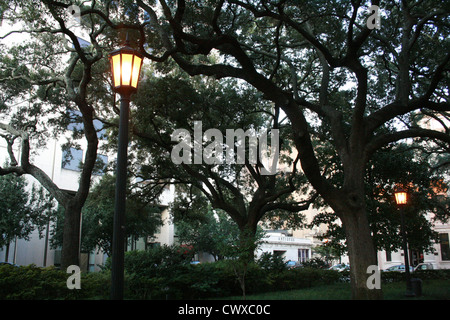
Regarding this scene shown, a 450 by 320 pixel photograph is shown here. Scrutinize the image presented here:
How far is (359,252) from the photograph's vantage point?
411 inches

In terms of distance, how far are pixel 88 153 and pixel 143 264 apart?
440cm

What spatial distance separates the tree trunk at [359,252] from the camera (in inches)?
398

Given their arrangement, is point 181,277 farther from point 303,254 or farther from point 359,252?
point 303,254

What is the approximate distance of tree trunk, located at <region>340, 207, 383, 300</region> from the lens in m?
10.1

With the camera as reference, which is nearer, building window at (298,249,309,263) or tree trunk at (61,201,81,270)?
tree trunk at (61,201,81,270)

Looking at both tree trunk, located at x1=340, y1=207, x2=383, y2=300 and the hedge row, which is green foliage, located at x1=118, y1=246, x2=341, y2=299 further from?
tree trunk, located at x1=340, y1=207, x2=383, y2=300

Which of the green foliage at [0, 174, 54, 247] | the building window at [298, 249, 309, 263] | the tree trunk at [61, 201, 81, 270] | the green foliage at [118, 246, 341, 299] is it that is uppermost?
the green foliage at [0, 174, 54, 247]

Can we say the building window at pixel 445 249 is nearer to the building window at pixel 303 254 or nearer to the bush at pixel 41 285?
the building window at pixel 303 254

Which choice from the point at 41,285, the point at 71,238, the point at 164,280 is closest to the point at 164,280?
the point at 164,280

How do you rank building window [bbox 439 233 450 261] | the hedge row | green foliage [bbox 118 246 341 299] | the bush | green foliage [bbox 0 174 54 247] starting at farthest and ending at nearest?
1. building window [bbox 439 233 450 261]
2. green foliage [bbox 0 174 54 247]
3. green foliage [bbox 118 246 341 299]
4. the hedge row
5. the bush

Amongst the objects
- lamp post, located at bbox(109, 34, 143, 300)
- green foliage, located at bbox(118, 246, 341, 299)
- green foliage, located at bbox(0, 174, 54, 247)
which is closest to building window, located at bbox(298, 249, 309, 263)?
green foliage, located at bbox(0, 174, 54, 247)

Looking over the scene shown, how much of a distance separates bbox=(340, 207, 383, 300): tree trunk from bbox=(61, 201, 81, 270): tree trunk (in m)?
8.53

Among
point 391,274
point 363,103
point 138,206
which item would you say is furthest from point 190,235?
point 363,103
